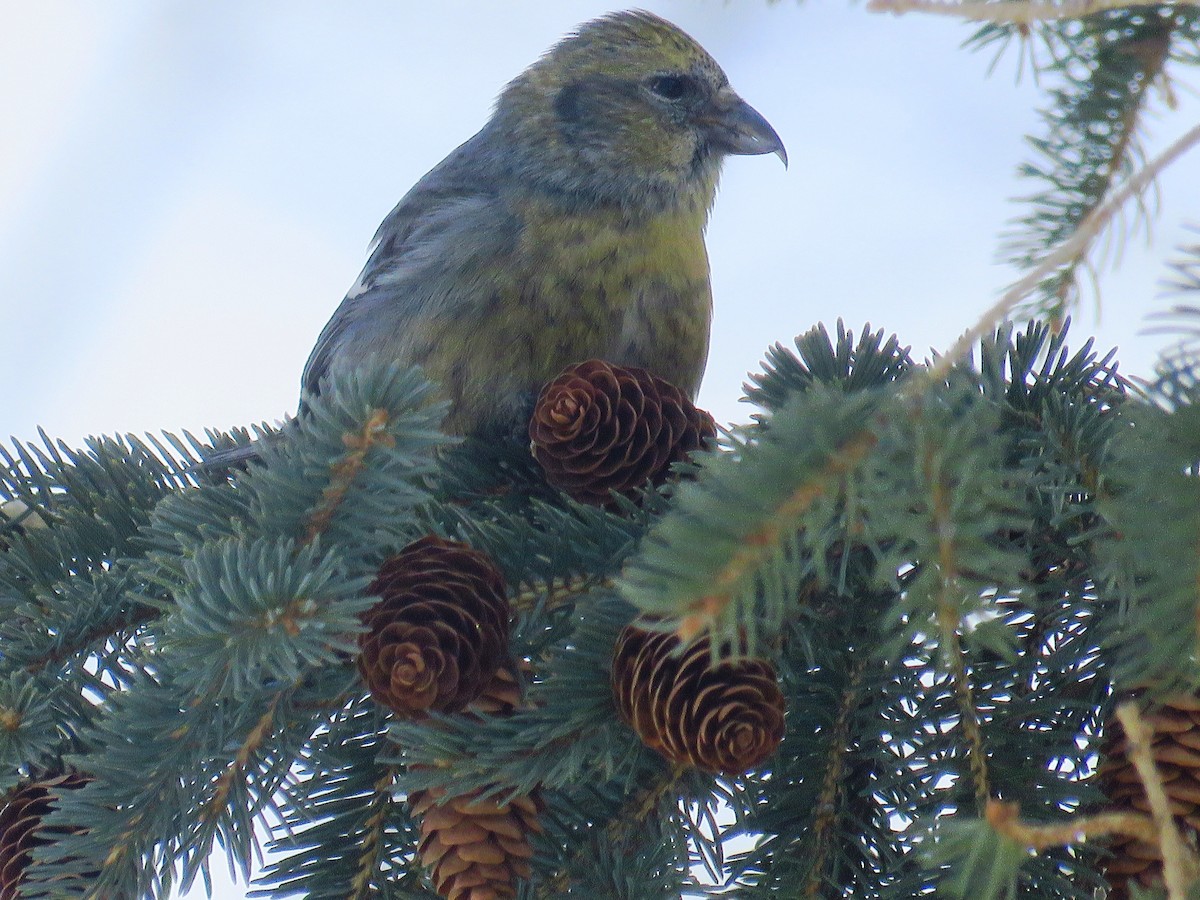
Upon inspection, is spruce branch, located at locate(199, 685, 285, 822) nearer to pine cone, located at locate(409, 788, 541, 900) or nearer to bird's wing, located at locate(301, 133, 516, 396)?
pine cone, located at locate(409, 788, 541, 900)

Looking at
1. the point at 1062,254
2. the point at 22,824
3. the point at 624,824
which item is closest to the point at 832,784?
the point at 624,824

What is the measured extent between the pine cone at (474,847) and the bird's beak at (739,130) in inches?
65.3

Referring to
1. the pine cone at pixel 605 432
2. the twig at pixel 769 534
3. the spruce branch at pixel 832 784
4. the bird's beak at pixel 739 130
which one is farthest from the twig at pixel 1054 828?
the bird's beak at pixel 739 130

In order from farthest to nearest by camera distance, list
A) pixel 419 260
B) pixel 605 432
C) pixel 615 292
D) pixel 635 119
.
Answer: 1. pixel 635 119
2. pixel 419 260
3. pixel 615 292
4. pixel 605 432

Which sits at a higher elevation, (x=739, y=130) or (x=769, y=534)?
(x=739, y=130)

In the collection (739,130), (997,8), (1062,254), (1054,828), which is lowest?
(1054,828)

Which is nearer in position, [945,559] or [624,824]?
[945,559]

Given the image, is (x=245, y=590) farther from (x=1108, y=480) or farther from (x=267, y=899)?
(x=1108, y=480)

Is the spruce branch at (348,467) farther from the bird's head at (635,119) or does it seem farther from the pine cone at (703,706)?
the bird's head at (635,119)

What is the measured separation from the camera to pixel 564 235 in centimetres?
199

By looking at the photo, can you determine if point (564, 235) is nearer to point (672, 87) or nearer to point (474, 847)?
point (672, 87)

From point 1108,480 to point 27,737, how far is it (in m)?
0.87

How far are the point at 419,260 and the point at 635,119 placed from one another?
52 centimetres

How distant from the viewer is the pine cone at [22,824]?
104cm
